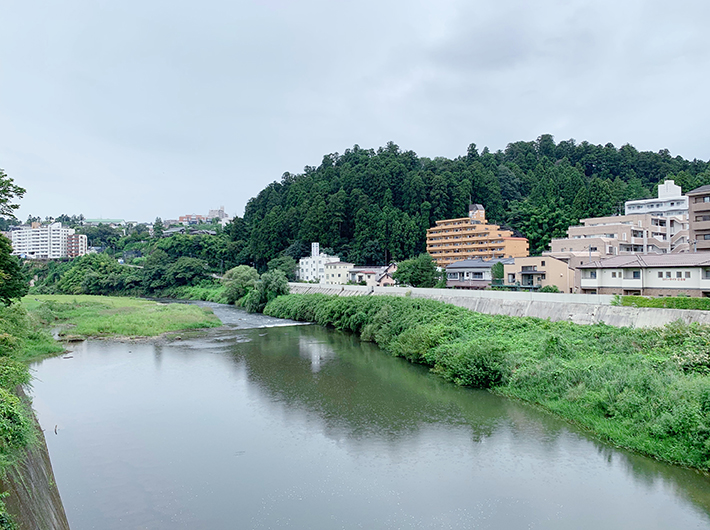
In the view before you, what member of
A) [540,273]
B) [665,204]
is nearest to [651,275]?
[540,273]

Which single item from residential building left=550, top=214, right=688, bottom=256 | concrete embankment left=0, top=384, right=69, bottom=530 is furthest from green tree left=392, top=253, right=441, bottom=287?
concrete embankment left=0, top=384, right=69, bottom=530

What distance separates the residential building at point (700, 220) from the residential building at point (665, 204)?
59.5 ft

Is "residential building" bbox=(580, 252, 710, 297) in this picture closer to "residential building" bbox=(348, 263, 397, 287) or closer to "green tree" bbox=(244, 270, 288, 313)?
"residential building" bbox=(348, 263, 397, 287)

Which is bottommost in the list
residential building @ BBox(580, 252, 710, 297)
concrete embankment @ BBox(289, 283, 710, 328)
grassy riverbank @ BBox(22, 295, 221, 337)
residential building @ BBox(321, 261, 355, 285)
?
grassy riverbank @ BBox(22, 295, 221, 337)

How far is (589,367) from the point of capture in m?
14.0

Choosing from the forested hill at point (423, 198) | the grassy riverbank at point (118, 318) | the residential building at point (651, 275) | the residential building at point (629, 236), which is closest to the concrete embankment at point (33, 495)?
the grassy riverbank at point (118, 318)

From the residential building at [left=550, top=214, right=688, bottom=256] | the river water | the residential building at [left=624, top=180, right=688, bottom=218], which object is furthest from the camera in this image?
the residential building at [left=624, top=180, right=688, bottom=218]

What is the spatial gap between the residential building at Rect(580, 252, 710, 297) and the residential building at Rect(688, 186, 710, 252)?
9909 millimetres

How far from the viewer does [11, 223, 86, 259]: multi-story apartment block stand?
313ft

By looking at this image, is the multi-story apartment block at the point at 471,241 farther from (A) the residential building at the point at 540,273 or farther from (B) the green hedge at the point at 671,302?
(B) the green hedge at the point at 671,302

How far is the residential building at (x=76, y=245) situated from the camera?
Result: 94.2 meters

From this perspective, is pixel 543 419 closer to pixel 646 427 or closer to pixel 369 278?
pixel 646 427

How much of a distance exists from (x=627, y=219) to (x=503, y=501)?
129 feet

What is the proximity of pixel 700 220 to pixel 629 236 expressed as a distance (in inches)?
384
